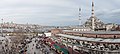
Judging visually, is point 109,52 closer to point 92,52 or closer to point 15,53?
point 92,52

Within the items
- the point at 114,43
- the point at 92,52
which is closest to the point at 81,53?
the point at 92,52

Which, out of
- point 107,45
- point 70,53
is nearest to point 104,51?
point 107,45

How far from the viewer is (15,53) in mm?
35906

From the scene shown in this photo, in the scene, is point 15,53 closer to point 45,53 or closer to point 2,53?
point 2,53

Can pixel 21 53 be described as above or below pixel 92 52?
below

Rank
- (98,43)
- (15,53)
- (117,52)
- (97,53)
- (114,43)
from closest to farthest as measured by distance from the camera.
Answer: (117,52), (97,53), (114,43), (98,43), (15,53)

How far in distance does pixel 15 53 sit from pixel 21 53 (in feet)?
7.52

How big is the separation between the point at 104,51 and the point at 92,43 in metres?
6.35

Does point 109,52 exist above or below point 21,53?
above

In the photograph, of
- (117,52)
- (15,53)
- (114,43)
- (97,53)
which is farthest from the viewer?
(15,53)

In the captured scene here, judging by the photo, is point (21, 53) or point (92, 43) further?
point (21, 53)

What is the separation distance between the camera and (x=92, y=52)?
70.6 feet

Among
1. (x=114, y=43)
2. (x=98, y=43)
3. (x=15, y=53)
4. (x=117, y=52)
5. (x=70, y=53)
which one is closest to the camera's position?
(x=117, y=52)

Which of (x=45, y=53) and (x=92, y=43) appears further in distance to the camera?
(x=45, y=53)
